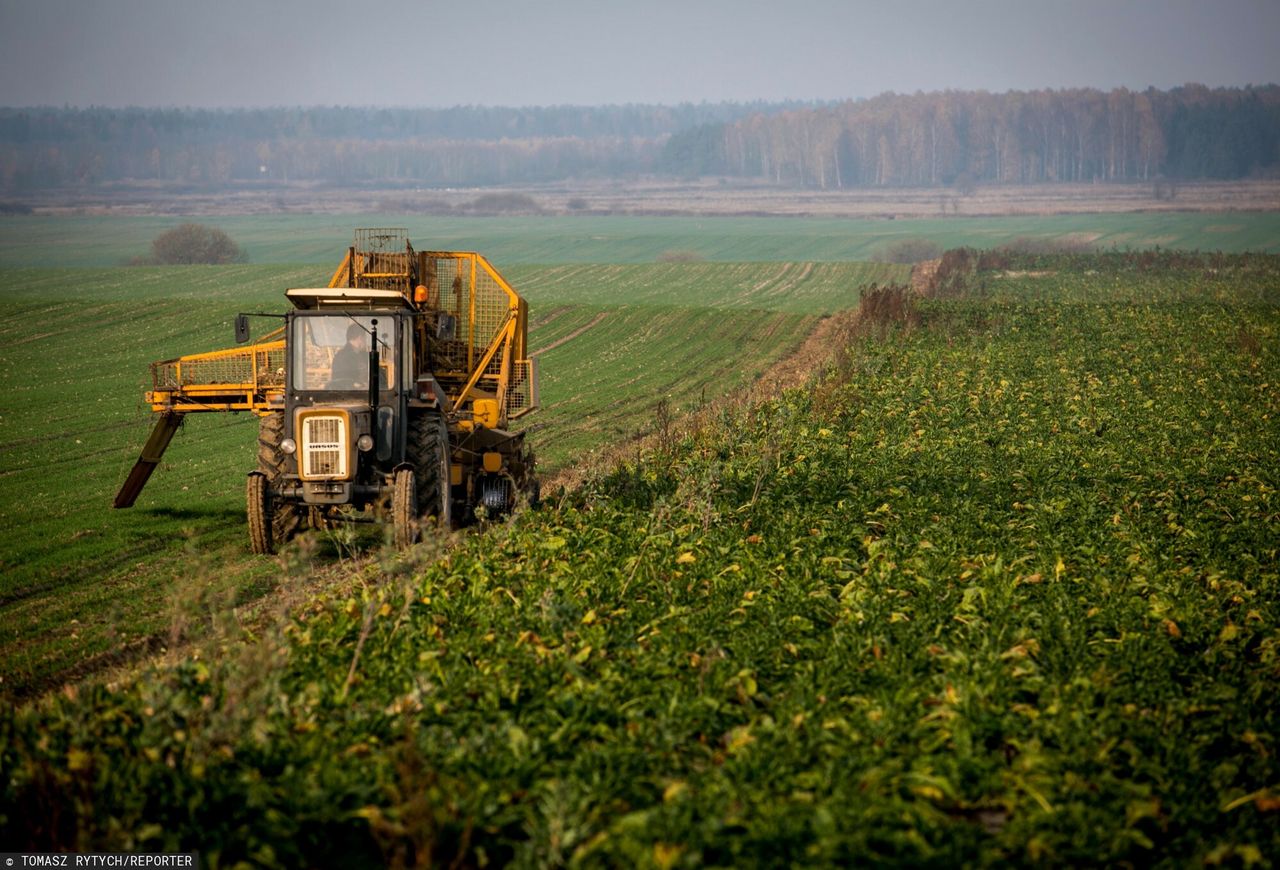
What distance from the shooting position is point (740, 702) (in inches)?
304

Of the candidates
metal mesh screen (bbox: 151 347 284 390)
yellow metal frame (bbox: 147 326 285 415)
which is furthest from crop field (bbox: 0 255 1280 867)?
metal mesh screen (bbox: 151 347 284 390)

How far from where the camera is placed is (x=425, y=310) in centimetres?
1694

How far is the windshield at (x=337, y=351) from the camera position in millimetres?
14008

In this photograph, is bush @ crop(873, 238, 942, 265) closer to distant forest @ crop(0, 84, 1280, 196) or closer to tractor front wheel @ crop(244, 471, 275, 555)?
tractor front wheel @ crop(244, 471, 275, 555)

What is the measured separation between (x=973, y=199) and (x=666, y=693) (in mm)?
160743

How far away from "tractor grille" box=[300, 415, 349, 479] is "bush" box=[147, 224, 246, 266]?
6829 cm

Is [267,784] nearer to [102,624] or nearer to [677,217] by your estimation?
[102,624]

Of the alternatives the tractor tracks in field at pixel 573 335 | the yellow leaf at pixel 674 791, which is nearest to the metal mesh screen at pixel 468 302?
the yellow leaf at pixel 674 791

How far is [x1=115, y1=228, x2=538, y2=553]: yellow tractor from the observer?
44.4ft

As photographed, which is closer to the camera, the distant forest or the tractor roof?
the tractor roof

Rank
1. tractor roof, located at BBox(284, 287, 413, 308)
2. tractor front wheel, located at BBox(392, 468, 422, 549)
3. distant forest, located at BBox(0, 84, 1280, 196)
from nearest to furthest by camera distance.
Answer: tractor front wheel, located at BBox(392, 468, 422, 549), tractor roof, located at BBox(284, 287, 413, 308), distant forest, located at BBox(0, 84, 1280, 196)

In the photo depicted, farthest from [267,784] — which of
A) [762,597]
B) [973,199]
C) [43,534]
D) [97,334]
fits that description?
[973,199]

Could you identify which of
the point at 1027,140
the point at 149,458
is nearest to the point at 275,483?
the point at 149,458

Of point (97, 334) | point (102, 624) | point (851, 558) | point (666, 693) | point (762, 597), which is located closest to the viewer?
point (666, 693)
